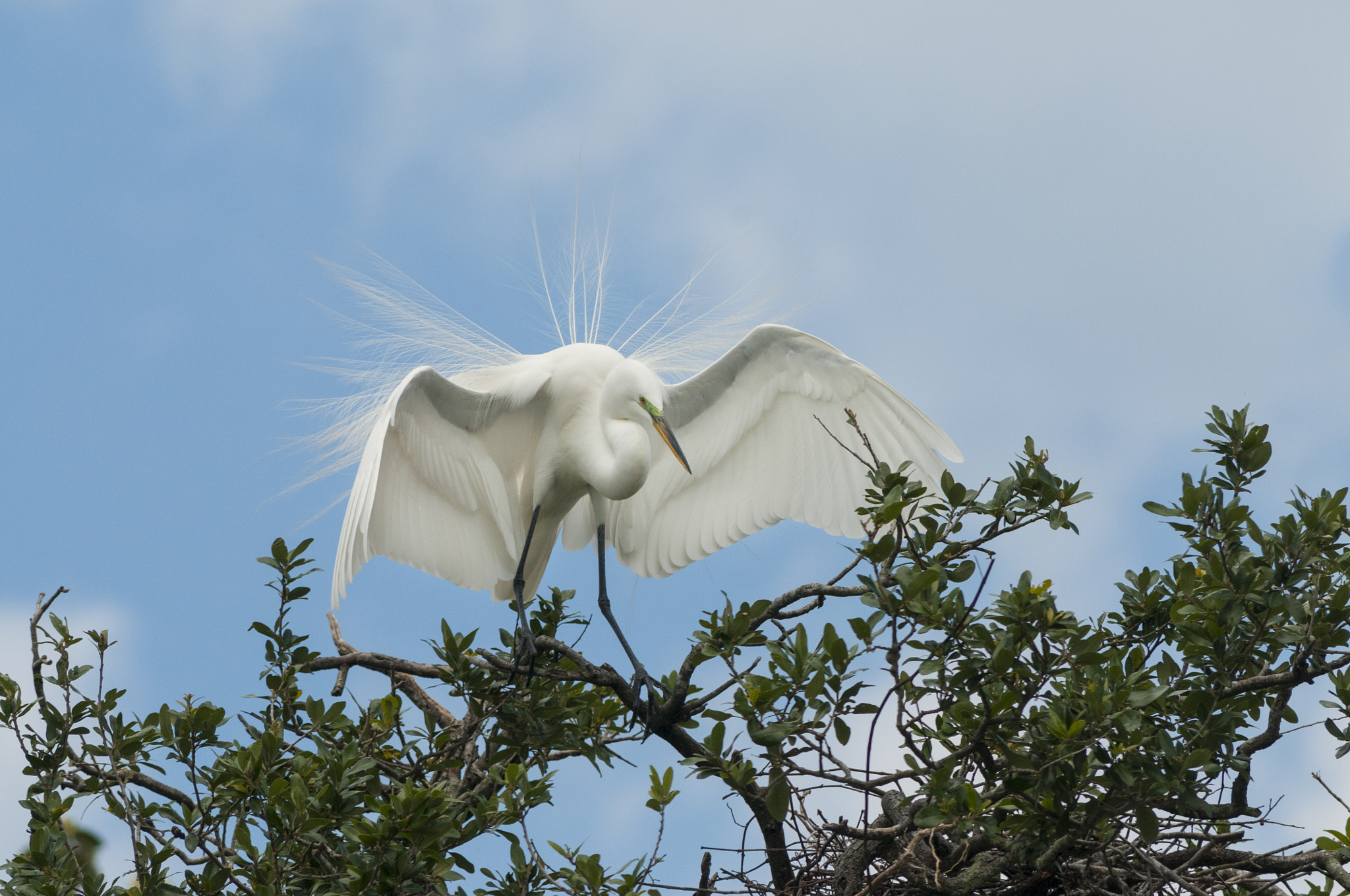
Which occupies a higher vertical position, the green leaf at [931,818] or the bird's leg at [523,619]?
the bird's leg at [523,619]

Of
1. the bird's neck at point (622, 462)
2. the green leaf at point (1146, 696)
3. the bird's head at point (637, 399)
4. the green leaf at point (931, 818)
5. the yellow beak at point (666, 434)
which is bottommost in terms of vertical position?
the green leaf at point (931, 818)

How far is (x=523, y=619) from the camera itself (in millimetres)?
4629

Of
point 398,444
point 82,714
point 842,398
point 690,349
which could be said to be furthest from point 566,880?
point 690,349

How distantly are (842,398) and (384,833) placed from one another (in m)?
2.83

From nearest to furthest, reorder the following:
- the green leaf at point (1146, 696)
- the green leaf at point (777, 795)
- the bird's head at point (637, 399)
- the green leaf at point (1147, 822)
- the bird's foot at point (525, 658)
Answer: the green leaf at point (1146, 696) → the green leaf at point (1147, 822) → the green leaf at point (777, 795) → the bird's foot at point (525, 658) → the bird's head at point (637, 399)

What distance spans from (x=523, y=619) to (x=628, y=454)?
2.66 feet

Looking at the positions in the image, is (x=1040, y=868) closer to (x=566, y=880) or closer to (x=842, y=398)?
(x=566, y=880)

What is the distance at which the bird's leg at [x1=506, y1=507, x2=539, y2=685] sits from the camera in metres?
4.02

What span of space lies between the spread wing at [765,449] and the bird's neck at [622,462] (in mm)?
459

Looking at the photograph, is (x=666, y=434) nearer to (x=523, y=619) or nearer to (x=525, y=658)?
(x=523, y=619)

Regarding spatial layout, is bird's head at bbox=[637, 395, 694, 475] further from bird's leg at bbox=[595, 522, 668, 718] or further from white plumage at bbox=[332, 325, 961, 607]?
bird's leg at bbox=[595, 522, 668, 718]

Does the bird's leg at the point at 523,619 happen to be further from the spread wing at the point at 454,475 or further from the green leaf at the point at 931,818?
the green leaf at the point at 931,818

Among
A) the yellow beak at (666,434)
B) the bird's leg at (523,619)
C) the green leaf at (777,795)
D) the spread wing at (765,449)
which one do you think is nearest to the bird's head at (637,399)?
the yellow beak at (666,434)

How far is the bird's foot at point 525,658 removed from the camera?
3936mm
